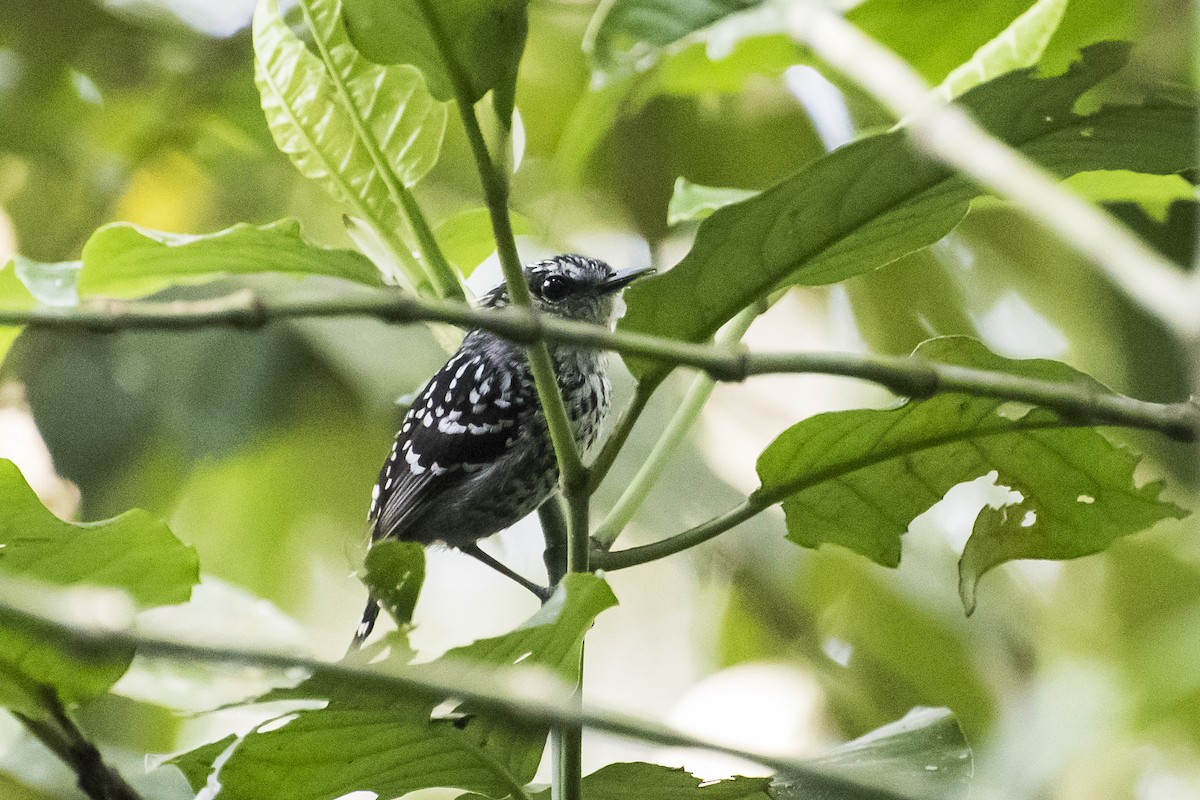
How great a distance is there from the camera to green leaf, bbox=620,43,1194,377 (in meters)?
1.11

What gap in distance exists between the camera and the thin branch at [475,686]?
1.87 ft

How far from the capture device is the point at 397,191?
4.87 feet

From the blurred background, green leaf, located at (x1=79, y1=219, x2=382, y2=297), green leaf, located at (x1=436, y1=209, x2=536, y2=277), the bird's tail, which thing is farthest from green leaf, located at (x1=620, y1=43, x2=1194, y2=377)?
the bird's tail

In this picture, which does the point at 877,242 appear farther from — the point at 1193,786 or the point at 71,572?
the point at 1193,786

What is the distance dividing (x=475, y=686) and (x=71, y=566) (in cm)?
70

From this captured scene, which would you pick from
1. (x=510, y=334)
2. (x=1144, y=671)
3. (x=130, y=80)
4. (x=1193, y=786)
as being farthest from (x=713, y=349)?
(x=130, y=80)

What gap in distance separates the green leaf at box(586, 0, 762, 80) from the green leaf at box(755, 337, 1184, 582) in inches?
20.1

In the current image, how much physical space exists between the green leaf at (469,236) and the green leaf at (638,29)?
1.40ft

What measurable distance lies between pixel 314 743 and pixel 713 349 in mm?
618

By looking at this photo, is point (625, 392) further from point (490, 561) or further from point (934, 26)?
point (934, 26)

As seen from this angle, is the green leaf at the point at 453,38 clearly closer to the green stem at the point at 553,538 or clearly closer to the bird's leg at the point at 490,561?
the green stem at the point at 553,538

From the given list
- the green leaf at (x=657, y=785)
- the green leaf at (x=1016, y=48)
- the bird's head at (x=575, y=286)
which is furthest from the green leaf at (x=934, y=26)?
the bird's head at (x=575, y=286)

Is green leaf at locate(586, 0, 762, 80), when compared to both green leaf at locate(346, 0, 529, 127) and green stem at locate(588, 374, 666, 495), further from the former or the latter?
green stem at locate(588, 374, 666, 495)

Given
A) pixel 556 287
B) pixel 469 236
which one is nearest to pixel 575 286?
pixel 556 287
